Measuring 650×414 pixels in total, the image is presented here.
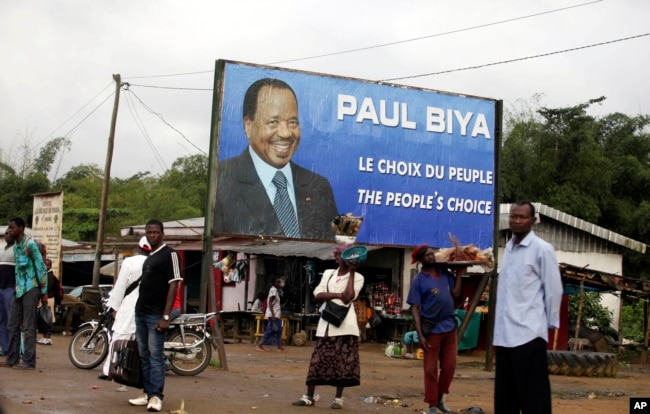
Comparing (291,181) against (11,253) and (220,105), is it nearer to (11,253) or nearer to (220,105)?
(220,105)

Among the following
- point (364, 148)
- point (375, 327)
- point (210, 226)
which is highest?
point (364, 148)

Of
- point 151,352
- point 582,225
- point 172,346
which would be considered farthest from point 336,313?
point 582,225

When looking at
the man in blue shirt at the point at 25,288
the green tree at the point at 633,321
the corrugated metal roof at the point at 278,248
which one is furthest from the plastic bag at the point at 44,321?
the green tree at the point at 633,321

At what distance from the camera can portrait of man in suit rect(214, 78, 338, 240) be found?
50.3 ft

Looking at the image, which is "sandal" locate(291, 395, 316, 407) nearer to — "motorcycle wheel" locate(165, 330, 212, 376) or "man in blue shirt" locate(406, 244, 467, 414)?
"man in blue shirt" locate(406, 244, 467, 414)

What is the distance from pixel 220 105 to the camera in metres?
15.1

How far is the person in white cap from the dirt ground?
691mm

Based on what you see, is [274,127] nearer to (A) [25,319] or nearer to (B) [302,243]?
(A) [25,319]

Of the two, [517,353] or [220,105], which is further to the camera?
[220,105]

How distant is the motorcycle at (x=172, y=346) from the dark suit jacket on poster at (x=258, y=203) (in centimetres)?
207

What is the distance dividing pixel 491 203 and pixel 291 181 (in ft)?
14.0

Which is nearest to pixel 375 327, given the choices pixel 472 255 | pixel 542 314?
pixel 472 255

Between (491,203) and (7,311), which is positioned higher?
(491,203)

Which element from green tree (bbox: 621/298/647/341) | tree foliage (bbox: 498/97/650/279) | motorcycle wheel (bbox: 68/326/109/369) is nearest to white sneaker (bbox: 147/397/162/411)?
motorcycle wheel (bbox: 68/326/109/369)
